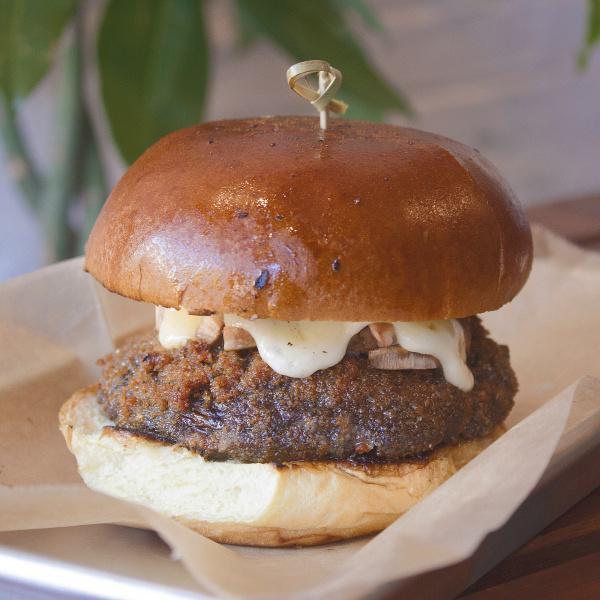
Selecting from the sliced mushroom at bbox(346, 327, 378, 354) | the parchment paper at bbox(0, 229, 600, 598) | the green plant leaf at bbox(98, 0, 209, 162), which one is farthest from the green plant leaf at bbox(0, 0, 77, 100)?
the sliced mushroom at bbox(346, 327, 378, 354)

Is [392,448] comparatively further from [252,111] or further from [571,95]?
[571,95]

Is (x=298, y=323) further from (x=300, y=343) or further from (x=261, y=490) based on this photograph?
(x=261, y=490)

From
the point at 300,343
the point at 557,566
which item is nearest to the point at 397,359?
the point at 300,343

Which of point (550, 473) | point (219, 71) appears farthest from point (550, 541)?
point (219, 71)

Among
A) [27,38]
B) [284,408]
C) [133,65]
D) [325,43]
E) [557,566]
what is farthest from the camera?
[325,43]

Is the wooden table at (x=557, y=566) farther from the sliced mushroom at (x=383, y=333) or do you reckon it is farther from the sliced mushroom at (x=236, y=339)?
the sliced mushroom at (x=236, y=339)

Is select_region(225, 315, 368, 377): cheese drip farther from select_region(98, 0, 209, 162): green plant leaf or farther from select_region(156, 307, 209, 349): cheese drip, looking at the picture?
select_region(98, 0, 209, 162): green plant leaf
